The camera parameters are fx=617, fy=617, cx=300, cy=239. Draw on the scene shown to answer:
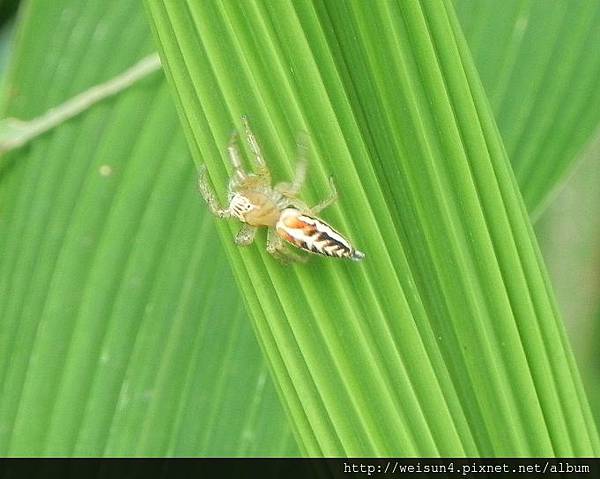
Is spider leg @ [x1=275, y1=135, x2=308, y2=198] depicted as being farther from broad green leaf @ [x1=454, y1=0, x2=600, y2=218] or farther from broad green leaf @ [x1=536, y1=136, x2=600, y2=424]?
broad green leaf @ [x1=536, y1=136, x2=600, y2=424]

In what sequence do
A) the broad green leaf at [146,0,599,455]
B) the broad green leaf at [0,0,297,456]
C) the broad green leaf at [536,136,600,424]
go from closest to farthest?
1. the broad green leaf at [146,0,599,455]
2. the broad green leaf at [0,0,297,456]
3. the broad green leaf at [536,136,600,424]

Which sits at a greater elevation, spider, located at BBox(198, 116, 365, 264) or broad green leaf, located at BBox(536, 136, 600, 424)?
spider, located at BBox(198, 116, 365, 264)

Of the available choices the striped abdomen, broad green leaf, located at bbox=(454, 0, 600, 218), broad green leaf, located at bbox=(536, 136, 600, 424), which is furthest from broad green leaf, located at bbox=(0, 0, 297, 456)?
broad green leaf, located at bbox=(536, 136, 600, 424)

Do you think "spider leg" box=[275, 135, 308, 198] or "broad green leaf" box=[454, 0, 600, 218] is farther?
"broad green leaf" box=[454, 0, 600, 218]

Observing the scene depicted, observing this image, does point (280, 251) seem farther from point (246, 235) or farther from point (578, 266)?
point (578, 266)

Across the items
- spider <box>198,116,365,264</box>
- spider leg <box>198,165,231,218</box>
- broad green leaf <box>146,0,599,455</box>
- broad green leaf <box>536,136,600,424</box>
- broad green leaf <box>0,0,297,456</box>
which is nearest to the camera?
broad green leaf <box>146,0,599,455</box>

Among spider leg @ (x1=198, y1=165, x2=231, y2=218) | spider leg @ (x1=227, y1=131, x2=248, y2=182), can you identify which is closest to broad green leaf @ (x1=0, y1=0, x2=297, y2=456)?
spider leg @ (x1=198, y1=165, x2=231, y2=218)
